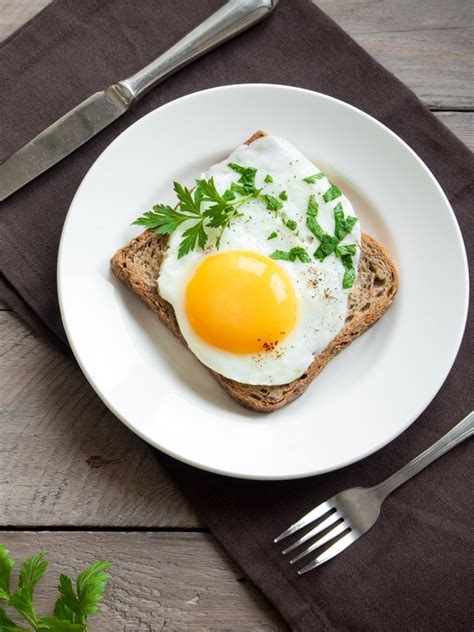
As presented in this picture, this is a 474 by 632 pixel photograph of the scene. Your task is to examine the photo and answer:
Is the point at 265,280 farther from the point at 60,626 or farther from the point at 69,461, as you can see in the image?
the point at 60,626

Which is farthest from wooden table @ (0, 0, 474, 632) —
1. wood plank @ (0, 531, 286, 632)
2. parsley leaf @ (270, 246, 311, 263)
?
parsley leaf @ (270, 246, 311, 263)

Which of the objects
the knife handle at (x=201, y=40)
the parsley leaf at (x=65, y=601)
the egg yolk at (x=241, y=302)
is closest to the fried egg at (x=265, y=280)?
the egg yolk at (x=241, y=302)

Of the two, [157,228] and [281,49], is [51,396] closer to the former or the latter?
[157,228]

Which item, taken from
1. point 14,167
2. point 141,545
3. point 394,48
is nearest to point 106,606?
point 141,545

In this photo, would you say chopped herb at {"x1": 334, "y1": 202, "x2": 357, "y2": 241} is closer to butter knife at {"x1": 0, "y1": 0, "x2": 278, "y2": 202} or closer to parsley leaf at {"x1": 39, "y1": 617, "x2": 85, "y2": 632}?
butter knife at {"x1": 0, "y1": 0, "x2": 278, "y2": 202}

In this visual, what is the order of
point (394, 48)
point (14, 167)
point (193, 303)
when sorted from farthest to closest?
point (394, 48) < point (14, 167) < point (193, 303)

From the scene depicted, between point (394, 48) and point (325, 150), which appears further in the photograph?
point (394, 48)
